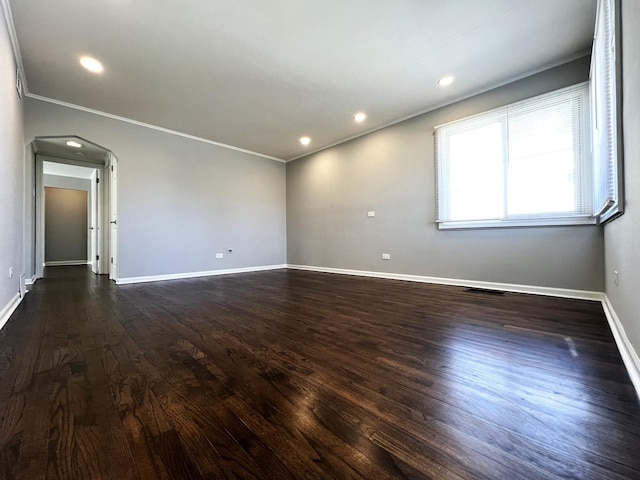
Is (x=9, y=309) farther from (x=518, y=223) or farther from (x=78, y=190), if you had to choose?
(x=78, y=190)

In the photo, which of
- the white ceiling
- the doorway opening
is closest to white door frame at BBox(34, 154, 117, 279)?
the doorway opening

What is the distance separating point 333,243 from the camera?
5.62 m

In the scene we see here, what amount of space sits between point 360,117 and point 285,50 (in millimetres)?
1925

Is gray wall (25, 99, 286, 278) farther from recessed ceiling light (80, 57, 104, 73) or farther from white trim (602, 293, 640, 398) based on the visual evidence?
white trim (602, 293, 640, 398)

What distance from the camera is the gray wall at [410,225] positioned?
3072mm

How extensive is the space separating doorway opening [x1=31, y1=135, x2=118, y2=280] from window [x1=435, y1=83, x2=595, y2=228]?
5.29 metres

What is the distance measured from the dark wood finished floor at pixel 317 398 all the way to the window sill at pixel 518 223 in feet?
3.74

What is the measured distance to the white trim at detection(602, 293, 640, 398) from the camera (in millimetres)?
1243

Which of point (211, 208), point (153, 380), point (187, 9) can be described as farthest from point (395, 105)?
point (153, 380)

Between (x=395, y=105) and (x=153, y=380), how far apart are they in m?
4.32

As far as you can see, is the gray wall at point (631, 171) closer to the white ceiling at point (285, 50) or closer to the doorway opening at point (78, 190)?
the white ceiling at point (285, 50)

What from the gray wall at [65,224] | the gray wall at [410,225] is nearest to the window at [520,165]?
the gray wall at [410,225]

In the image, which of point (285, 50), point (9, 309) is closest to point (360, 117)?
point (285, 50)

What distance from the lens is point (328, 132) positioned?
505 cm
